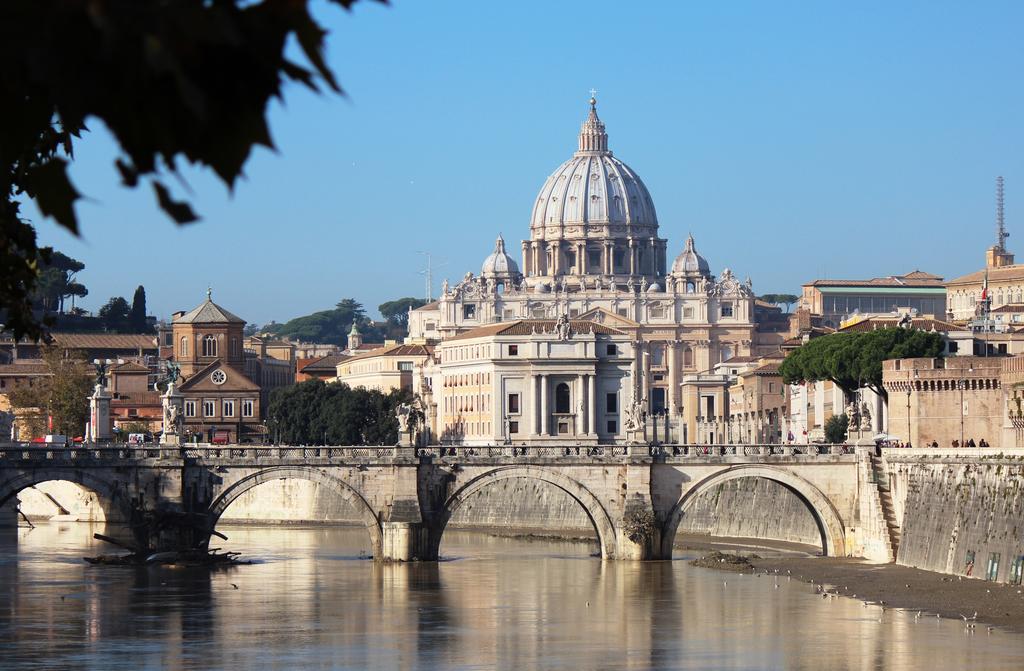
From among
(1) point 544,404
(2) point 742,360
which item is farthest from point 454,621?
(2) point 742,360

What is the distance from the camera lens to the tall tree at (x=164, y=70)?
19.8 feet

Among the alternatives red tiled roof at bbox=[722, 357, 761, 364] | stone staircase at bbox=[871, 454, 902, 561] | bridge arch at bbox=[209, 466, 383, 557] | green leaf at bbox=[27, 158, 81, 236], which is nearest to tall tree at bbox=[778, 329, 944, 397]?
stone staircase at bbox=[871, 454, 902, 561]

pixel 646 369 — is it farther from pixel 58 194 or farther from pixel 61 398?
pixel 58 194

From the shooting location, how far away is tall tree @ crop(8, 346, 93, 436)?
10200 centimetres

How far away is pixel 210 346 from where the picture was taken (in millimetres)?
134000

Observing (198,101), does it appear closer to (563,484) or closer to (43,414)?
(563,484)

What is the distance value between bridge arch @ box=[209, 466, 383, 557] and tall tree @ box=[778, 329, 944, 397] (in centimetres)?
2912

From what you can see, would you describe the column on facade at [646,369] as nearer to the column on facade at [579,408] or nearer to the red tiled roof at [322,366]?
the red tiled roof at [322,366]

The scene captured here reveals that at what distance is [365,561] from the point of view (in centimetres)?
6481

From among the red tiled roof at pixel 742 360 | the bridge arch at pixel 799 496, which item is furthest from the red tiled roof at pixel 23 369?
the bridge arch at pixel 799 496

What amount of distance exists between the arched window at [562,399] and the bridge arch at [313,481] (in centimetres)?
6039

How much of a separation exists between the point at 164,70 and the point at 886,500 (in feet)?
176

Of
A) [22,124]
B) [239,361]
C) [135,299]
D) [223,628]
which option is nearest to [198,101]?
[22,124]

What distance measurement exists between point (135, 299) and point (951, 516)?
123 m
